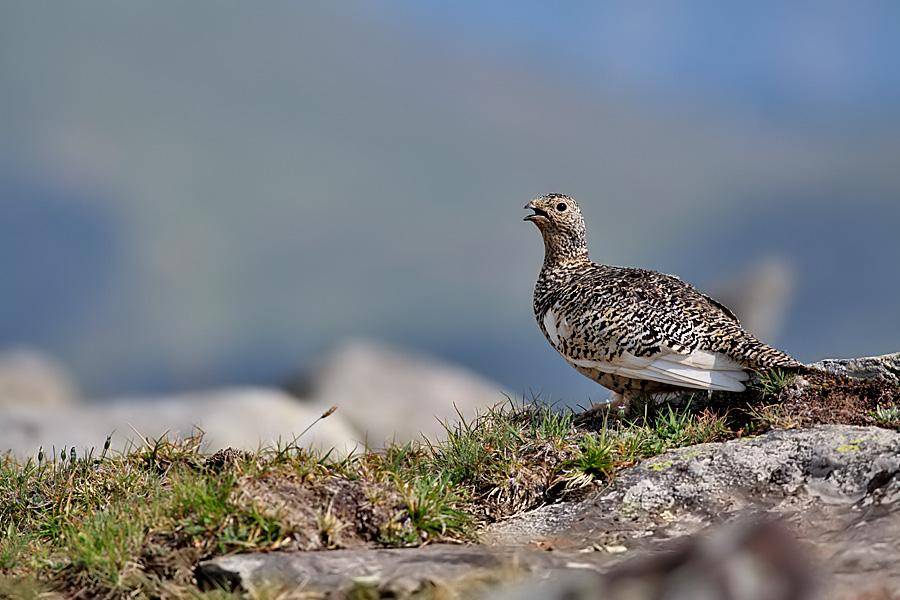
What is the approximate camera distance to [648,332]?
827 cm

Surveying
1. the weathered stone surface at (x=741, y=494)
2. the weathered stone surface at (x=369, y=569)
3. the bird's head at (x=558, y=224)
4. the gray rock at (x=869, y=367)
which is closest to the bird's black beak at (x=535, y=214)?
the bird's head at (x=558, y=224)

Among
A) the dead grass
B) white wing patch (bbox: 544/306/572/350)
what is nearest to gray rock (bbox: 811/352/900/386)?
the dead grass

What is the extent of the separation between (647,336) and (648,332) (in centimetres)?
4

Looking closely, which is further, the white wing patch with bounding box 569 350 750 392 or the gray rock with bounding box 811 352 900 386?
the gray rock with bounding box 811 352 900 386

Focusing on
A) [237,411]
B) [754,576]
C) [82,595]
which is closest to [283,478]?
[82,595]

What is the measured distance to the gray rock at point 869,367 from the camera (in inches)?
349

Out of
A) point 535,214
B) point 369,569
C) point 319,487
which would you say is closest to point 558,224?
point 535,214

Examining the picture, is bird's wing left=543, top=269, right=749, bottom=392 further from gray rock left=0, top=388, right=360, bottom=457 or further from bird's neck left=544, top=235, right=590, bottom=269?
gray rock left=0, top=388, right=360, bottom=457

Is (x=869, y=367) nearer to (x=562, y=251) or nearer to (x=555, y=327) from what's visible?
(x=555, y=327)

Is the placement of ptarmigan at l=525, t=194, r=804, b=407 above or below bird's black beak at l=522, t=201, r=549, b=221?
below

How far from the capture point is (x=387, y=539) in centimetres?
580

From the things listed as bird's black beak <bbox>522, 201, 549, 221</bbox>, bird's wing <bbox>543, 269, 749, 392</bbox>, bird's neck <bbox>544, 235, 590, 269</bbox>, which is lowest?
bird's wing <bbox>543, 269, 749, 392</bbox>

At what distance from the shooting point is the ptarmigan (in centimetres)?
820

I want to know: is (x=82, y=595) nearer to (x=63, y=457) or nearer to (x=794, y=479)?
(x=63, y=457)
